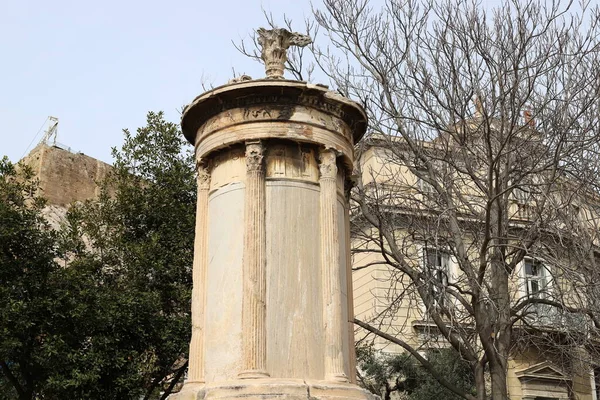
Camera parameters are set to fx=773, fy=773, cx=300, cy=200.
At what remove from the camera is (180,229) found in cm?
1520

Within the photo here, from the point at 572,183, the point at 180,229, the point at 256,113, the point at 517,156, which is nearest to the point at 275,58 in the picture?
the point at 256,113

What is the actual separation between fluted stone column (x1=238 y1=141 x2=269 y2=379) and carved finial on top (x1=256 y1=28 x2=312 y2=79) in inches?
49.7

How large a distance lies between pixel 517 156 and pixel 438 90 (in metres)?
1.74

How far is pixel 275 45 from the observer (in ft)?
32.4

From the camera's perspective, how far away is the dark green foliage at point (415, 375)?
19.4 meters

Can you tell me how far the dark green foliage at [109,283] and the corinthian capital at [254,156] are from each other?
18.0 feet

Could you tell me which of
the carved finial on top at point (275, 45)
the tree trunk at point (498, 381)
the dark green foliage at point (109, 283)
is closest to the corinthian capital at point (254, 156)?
the carved finial on top at point (275, 45)

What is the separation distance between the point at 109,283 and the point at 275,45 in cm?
696

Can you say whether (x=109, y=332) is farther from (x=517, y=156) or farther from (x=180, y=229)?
(x=517, y=156)

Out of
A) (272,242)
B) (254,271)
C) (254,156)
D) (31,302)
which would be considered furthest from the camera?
(31,302)

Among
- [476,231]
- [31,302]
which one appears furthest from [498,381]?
[31,302]

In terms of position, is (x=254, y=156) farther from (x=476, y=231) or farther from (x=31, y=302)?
(x=476, y=231)

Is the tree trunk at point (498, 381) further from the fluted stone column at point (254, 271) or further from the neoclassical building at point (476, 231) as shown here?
the fluted stone column at point (254, 271)

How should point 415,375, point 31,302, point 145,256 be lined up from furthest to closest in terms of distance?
point 415,375, point 145,256, point 31,302
